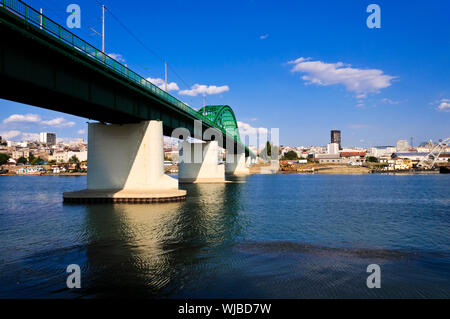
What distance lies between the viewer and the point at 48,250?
17.5 meters

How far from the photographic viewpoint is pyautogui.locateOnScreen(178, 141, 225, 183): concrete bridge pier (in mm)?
77188

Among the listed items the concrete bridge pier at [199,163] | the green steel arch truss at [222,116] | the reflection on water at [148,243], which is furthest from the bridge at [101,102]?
the green steel arch truss at [222,116]

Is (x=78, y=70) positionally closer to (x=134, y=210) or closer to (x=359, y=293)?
(x=134, y=210)

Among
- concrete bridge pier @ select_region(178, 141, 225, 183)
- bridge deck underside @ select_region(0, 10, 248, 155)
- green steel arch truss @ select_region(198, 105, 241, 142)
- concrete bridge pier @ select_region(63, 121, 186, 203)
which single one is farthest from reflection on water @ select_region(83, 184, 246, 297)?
green steel arch truss @ select_region(198, 105, 241, 142)

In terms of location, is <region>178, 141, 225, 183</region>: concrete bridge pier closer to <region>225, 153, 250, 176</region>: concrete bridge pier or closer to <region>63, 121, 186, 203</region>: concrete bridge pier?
<region>63, 121, 186, 203</region>: concrete bridge pier

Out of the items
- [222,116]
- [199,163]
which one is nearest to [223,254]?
[199,163]

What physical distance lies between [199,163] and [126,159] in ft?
125

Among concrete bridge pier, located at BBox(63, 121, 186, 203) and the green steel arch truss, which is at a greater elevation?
the green steel arch truss

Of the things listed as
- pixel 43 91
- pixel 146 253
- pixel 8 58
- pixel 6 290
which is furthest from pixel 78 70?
pixel 6 290

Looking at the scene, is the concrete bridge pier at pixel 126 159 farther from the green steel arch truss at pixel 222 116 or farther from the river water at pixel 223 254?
the green steel arch truss at pixel 222 116

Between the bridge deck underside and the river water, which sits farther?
the bridge deck underside

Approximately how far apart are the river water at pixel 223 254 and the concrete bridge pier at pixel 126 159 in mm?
9872

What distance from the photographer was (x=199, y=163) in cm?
7800
